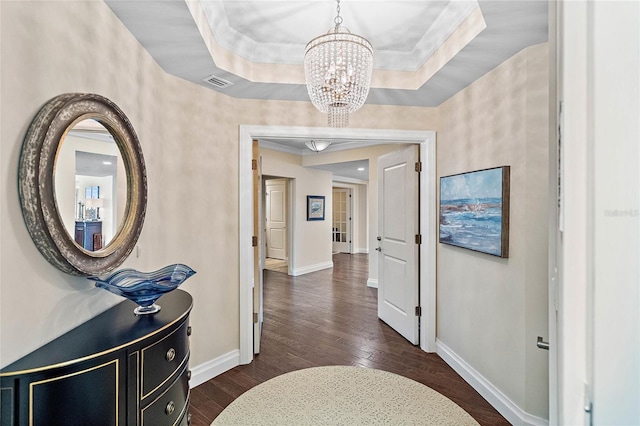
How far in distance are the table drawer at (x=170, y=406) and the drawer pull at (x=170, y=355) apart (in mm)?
127

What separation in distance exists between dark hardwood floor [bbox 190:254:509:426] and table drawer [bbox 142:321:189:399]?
0.94m

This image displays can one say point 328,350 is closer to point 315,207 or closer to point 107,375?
point 107,375

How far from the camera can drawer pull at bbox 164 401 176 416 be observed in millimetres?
1351

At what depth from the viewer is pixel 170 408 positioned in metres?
1.37

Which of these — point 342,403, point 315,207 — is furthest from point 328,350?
point 315,207

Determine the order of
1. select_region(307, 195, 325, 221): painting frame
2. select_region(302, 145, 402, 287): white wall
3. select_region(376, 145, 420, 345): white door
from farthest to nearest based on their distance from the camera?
select_region(307, 195, 325, 221): painting frame → select_region(302, 145, 402, 287): white wall → select_region(376, 145, 420, 345): white door

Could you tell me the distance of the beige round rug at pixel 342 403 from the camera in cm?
197

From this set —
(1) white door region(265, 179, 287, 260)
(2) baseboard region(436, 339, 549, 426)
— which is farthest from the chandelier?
(1) white door region(265, 179, 287, 260)

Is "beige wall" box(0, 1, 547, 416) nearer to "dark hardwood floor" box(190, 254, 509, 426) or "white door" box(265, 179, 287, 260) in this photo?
"dark hardwood floor" box(190, 254, 509, 426)

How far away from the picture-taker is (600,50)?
0.39 meters

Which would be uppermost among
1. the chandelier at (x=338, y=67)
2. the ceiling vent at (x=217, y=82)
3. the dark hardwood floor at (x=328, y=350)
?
the ceiling vent at (x=217, y=82)

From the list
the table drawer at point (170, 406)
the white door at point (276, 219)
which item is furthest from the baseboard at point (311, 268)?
the table drawer at point (170, 406)

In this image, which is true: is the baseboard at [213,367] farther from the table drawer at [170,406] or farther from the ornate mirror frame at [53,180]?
the ornate mirror frame at [53,180]

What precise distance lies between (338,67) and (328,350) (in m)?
2.57
